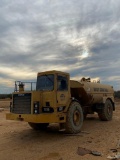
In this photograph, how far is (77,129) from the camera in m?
11.2

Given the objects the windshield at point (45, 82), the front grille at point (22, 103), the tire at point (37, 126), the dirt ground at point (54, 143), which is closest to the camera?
the dirt ground at point (54, 143)

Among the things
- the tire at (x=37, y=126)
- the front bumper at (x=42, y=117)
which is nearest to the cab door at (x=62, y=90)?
the front bumper at (x=42, y=117)

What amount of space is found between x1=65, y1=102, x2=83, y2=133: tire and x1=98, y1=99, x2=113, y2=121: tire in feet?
11.2

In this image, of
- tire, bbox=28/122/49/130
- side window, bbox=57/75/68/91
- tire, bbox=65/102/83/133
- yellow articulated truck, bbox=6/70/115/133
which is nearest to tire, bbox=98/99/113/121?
yellow articulated truck, bbox=6/70/115/133

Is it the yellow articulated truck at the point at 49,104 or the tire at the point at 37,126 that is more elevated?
the yellow articulated truck at the point at 49,104

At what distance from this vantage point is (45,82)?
11125 mm

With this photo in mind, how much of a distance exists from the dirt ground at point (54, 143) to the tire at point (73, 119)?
310mm

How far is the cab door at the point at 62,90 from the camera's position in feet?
34.7

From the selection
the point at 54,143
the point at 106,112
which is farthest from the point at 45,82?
the point at 106,112

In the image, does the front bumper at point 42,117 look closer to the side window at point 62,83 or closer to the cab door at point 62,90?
the cab door at point 62,90

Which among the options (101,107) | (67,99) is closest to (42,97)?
(67,99)

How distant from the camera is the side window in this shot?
35.5 feet

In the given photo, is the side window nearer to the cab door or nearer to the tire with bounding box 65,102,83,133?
the cab door

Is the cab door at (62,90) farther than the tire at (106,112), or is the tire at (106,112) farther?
the tire at (106,112)
